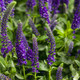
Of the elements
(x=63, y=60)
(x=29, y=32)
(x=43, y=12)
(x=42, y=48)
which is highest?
(x=43, y=12)

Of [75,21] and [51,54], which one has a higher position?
[75,21]

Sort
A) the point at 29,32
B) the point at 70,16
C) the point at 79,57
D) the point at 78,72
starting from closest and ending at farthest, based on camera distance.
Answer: the point at 78,72, the point at 79,57, the point at 29,32, the point at 70,16

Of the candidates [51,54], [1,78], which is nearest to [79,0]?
[51,54]

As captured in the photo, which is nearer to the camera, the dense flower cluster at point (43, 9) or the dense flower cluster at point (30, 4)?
the dense flower cluster at point (43, 9)

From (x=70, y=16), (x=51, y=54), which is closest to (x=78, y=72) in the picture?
(x=51, y=54)

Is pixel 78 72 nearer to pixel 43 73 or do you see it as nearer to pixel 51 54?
→ pixel 43 73

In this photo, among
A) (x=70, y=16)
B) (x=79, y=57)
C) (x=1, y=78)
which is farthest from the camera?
(x=70, y=16)

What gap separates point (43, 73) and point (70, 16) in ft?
5.62

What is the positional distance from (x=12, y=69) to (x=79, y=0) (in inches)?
92.2

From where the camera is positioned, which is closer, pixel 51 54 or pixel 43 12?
pixel 51 54

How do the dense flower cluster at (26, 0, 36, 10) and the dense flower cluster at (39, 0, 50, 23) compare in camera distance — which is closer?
the dense flower cluster at (39, 0, 50, 23)

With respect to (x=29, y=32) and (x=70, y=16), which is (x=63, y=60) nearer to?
(x=29, y=32)

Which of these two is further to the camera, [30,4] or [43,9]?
[30,4]

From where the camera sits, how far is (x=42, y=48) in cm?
355
